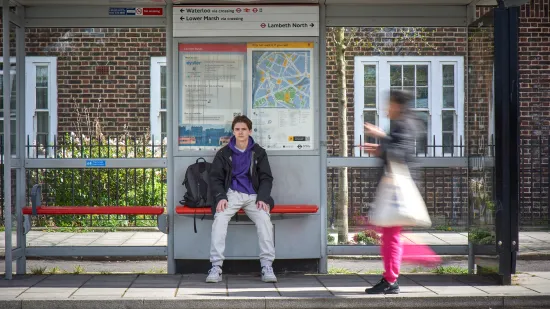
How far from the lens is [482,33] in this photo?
338 inches

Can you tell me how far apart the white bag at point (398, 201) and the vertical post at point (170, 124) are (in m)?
2.44

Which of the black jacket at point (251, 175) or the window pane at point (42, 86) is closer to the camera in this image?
the black jacket at point (251, 175)

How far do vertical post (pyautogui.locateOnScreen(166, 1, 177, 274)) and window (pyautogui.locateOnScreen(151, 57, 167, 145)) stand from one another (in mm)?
685

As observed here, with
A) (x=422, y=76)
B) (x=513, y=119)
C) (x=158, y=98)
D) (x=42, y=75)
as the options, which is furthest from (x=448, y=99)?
(x=42, y=75)

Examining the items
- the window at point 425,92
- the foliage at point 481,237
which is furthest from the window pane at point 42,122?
the foliage at point 481,237

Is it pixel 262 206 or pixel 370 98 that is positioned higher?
pixel 370 98

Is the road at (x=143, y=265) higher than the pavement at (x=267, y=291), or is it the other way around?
the pavement at (x=267, y=291)

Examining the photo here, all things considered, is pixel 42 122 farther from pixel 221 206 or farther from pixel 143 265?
pixel 221 206

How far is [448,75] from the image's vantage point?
10750 millimetres

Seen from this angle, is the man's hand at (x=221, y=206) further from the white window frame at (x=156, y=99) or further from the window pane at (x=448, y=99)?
the window pane at (x=448, y=99)

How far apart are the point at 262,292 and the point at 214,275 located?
787 mm

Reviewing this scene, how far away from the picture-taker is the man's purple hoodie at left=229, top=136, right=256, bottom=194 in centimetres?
855

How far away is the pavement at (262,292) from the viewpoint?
7.29m

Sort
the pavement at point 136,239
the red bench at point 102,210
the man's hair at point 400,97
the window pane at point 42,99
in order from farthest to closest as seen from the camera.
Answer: the window pane at point 42,99 < the pavement at point 136,239 < the red bench at point 102,210 < the man's hair at point 400,97
